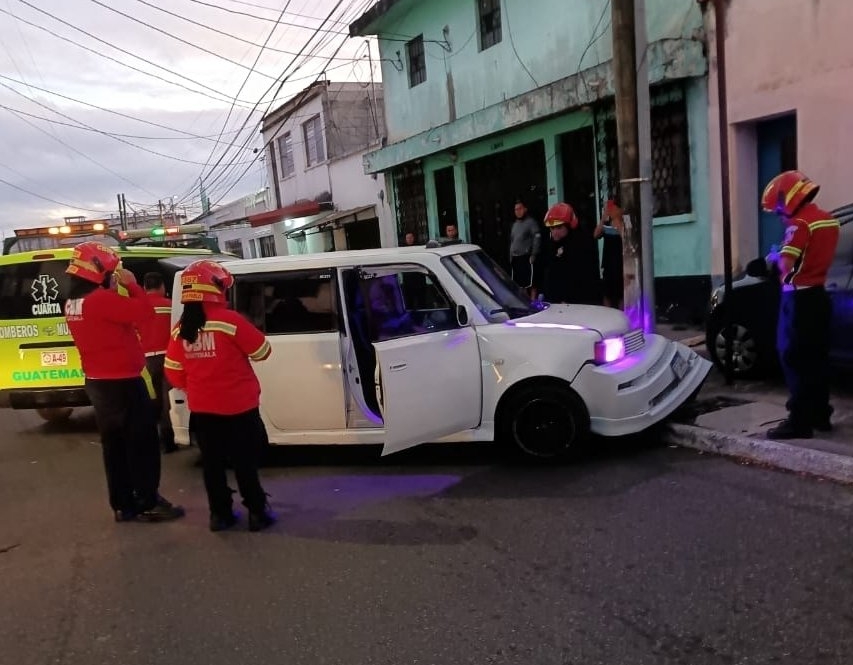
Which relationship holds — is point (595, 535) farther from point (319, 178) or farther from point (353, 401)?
point (319, 178)

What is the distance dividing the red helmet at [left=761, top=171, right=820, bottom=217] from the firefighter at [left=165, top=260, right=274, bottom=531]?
3.50 metres

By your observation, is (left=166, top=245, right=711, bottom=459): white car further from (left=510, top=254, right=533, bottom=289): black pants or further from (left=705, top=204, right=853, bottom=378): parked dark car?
(left=510, top=254, right=533, bottom=289): black pants

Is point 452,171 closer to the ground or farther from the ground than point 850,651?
farther from the ground

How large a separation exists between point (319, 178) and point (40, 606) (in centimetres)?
2012

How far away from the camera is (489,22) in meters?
13.3

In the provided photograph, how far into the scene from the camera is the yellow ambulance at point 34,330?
702 centimetres

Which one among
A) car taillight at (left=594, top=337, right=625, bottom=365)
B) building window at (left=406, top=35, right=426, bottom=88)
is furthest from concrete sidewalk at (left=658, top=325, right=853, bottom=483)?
building window at (left=406, top=35, right=426, bottom=88)

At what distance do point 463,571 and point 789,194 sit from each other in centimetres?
326

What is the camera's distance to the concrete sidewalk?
4.59 metres

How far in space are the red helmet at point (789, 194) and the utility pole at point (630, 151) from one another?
1870mm

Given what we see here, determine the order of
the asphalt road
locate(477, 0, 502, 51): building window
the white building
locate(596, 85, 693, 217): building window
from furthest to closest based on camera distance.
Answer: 1. the white building
2. locate(477, 0, 502, 51): building window
3. locate(596, 85, 693, 217): building window
4. the asphalt road

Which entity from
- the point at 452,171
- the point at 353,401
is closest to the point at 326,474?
the point at 353,401

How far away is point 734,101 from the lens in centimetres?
906

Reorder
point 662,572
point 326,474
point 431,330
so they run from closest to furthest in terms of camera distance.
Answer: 1. point 662,572
2. point 431,330
3. point 326,474
